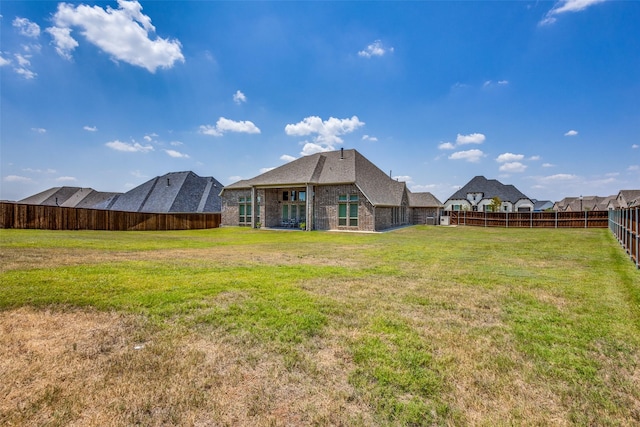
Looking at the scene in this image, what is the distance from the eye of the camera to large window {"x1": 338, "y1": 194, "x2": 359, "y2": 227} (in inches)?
891

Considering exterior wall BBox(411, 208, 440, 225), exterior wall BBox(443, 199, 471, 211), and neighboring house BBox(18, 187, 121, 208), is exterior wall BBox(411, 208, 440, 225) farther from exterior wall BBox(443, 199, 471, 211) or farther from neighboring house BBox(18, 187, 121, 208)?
neighboring house BBox(18, 187, 121, 208)

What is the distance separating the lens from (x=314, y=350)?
11.0 feet

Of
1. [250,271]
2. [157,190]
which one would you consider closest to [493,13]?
[250,271]

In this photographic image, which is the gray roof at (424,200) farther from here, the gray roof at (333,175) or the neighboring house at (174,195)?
the neighboring house at (174,195)

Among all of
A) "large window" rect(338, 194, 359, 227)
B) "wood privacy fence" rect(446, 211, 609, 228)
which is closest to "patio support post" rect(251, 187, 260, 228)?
"large window" rect(338, 194, 359, 227)

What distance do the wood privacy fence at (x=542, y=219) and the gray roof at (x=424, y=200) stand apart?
4.63 m

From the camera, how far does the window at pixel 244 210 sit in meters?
27.8

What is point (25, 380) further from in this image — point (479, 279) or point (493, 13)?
point (493, 13)

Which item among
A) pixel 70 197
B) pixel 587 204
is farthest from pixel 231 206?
pixel 587 204

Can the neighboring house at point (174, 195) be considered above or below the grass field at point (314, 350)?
above

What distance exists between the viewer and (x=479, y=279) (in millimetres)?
6895

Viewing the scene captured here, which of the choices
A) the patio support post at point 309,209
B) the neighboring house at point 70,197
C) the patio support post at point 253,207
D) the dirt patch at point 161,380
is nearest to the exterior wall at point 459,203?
the patio support post at point 309,209

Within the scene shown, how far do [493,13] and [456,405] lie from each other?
659 inches

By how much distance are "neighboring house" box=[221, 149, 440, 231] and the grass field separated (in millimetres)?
16185
